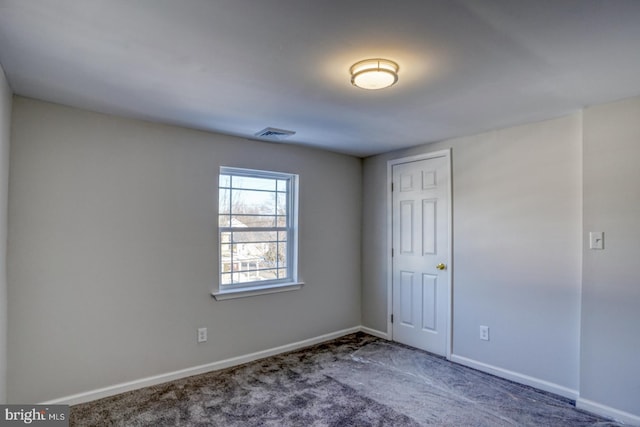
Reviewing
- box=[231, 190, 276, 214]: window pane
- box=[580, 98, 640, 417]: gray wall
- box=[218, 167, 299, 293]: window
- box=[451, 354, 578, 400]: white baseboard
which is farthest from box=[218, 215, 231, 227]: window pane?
box=[580, 98, 640, 417]: gray wall

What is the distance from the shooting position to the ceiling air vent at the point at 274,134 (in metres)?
3.22

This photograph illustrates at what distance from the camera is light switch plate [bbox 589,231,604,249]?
2.54 meters

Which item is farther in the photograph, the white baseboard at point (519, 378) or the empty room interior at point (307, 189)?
the white baseboard at point (519, 378)

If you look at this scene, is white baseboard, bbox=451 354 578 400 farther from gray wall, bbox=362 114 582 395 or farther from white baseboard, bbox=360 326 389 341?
white baseboard, bbox=360 326 389 341

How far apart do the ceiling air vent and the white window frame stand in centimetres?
39

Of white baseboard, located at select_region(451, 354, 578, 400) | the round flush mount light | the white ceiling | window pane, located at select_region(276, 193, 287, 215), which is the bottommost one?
white baseboard, located at select_region(451, 354, 578, 400)

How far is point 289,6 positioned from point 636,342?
2.98 m

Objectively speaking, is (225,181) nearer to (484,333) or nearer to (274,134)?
(274,134)

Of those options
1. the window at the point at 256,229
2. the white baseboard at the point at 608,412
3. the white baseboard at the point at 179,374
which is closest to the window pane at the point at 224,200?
the window at the point at 256,229

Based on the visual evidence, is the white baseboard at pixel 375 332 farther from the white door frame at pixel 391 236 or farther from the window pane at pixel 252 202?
the window pane at pixel 252 202

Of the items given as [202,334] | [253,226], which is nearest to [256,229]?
[253,226]

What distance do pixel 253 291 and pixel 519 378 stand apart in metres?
2.49

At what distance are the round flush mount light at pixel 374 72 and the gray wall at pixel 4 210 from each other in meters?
2.02

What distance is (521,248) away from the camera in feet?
10.1
